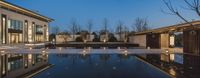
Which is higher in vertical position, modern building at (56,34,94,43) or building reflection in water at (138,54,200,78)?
modern building at (56,34,94,43)

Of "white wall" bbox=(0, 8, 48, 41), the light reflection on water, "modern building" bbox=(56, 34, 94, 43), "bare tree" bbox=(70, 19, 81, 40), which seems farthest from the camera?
"bare tree" bbox=(70, 19, 81, 40)

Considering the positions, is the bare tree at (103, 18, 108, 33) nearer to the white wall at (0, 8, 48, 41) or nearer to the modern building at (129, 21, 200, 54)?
the white wall at (0, 8, 48, 41)

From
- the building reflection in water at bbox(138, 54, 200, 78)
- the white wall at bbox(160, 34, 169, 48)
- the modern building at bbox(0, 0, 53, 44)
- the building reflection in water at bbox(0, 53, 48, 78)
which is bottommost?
the building reflection in water at bbox(138, 54, 200, 78)

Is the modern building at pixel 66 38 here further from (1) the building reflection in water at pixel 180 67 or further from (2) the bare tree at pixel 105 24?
(1) the building reflection in water at pixel 180 67

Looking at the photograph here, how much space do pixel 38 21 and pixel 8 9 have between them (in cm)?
2257

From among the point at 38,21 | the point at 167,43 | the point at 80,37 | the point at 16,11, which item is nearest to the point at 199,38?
the point at 167,43

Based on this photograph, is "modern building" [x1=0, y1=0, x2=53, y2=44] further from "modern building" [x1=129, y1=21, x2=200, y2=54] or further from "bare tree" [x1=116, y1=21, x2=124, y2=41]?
"bare tree" [x1=116, y1=21, x2=124, y2=41]

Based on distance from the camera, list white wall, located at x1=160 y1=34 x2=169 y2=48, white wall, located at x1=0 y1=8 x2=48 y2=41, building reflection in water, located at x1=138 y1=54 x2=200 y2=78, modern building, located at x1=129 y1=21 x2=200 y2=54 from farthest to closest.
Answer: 1. white wall, located at x1=160 y1=34 x2=169 y2=48
2. white wall, located at x1=0 y1=8 x2=48 y2=41
3. modern building, located at x1=129 y1=21 x2=200 y2=54
4. building reflection in water, located at x1=138 y1=54 x2=200 y2=78

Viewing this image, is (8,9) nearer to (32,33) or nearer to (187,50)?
(32,33)

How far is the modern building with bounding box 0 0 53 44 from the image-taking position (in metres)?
45.4

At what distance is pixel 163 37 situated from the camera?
1911 inches

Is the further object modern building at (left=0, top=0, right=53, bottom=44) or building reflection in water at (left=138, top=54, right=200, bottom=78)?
modern building at (left=0, top=0, right=53, bottom=44)

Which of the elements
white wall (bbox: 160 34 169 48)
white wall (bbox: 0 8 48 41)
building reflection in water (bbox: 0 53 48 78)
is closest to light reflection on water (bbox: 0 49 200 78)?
building reflection in water (bbox: 0 53 48 78)

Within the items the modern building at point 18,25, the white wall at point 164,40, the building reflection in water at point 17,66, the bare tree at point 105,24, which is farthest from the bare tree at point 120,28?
the building reflection in water at point 17,66
